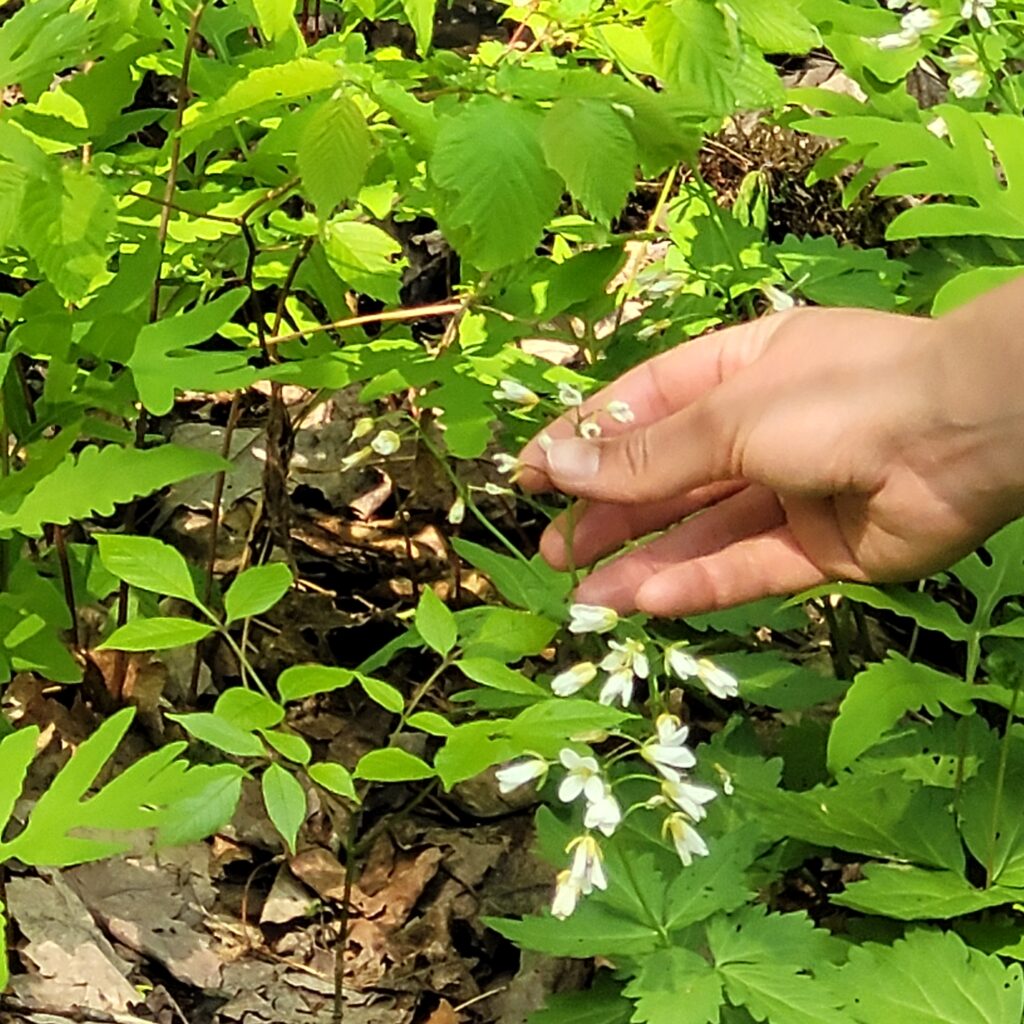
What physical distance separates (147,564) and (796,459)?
2.51 ft

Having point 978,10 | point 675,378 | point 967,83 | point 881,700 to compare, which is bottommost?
point 881,700

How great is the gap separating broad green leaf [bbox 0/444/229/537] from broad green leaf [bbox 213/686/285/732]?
0.99 ft

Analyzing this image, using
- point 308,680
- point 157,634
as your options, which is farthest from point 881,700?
point 157,634

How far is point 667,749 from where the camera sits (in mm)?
1243

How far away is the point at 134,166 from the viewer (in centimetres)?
184

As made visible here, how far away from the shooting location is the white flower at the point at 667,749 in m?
1.24

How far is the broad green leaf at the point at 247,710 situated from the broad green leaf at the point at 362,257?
0.80 m

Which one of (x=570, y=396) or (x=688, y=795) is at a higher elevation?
(x=570, y=396)

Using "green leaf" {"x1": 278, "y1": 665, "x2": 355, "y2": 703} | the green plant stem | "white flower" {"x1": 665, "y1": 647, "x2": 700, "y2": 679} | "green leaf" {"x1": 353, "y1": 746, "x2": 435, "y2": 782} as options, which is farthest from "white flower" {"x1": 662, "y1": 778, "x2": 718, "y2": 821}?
the green plant stem

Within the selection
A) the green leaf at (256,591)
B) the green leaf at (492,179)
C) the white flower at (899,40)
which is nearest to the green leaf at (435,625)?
the green leaf at (256,591)

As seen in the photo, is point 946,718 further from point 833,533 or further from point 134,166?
point 134,166

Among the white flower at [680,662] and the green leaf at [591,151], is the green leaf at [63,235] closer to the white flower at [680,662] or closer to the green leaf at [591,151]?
the green leaf at [591,151]

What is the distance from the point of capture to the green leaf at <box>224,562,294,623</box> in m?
1.40

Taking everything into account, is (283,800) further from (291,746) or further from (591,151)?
(591,151)
